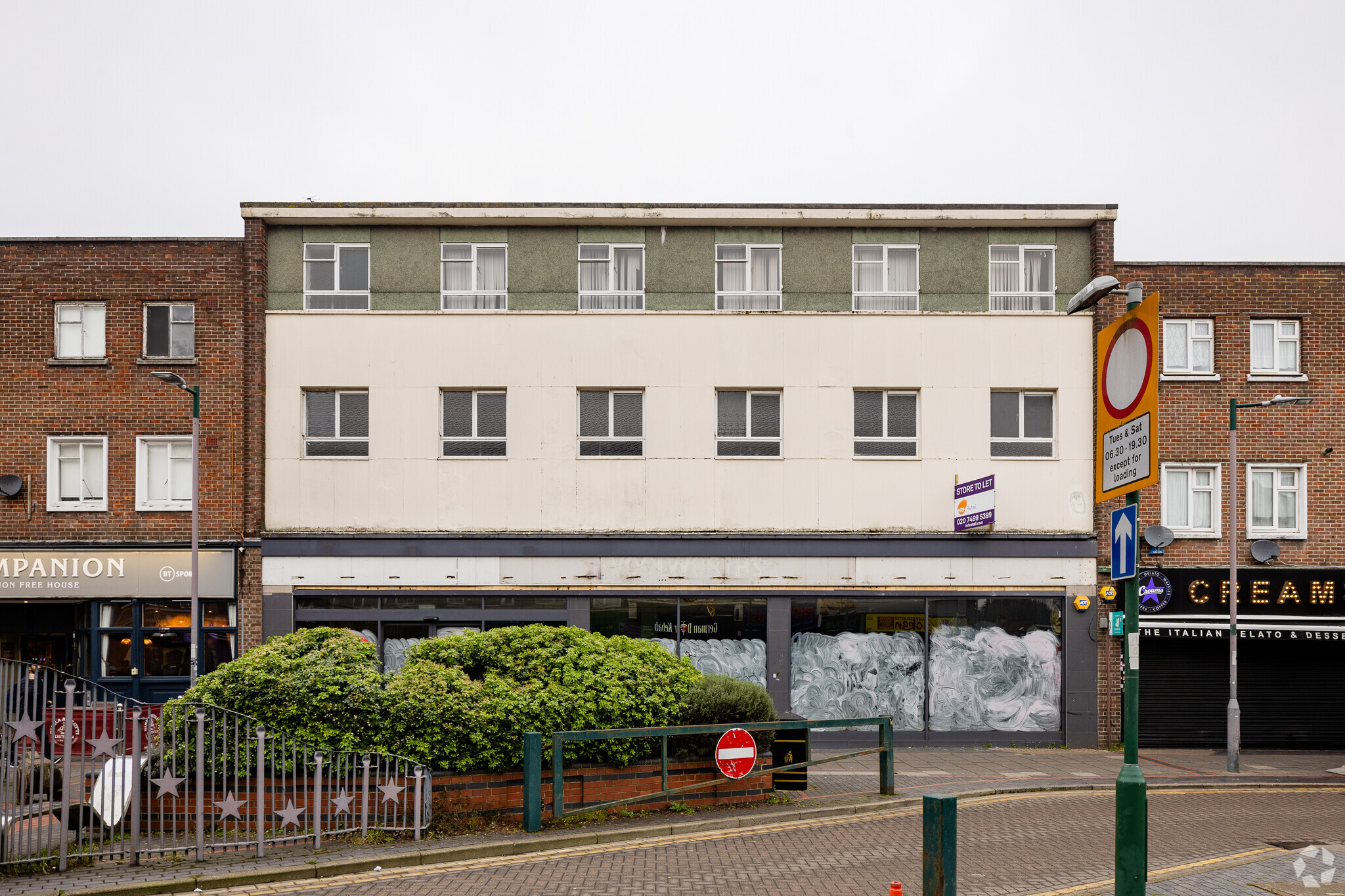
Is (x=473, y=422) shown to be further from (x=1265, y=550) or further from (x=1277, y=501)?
(x=1277, y=501)

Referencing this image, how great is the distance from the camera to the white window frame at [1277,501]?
20172 mm

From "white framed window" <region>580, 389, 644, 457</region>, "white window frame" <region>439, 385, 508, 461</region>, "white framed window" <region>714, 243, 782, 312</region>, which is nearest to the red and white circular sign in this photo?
"white framed window" <region>580, 389, 644, 457</region>

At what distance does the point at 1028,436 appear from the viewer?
20.6 metres

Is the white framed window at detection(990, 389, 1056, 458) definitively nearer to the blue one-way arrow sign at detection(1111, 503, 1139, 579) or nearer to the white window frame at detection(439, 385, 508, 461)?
the white window frame at detection(439, 385, 508, 461)

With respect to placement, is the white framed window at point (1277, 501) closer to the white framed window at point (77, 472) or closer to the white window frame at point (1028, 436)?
the white window frame at point (1028, 436)

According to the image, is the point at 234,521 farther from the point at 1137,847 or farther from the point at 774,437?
the point at 1137,847

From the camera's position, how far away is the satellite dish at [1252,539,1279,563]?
65.0 ft

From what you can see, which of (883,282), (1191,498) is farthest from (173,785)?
(1191,498)

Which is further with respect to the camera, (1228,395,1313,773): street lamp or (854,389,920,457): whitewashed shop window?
(854,389,920,457): whitewashed shop window

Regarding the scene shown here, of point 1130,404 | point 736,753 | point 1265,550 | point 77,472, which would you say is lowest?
point 736,753

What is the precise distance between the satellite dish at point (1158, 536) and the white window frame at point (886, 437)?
460 centimetres

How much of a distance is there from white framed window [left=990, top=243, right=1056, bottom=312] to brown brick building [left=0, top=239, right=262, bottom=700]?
14.9m

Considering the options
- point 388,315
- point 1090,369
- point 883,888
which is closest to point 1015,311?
point 1090,369

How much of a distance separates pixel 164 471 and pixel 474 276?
7273mm
